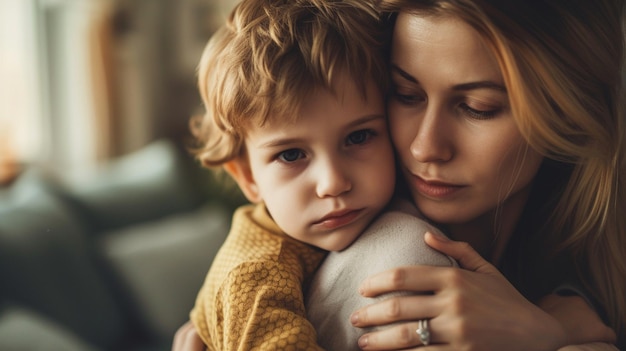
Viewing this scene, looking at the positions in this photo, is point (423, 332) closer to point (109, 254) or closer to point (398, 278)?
point (398, 278)

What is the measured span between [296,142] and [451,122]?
25 cm

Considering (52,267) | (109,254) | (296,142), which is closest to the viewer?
(296,142)

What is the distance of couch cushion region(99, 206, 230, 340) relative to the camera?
2.83 m

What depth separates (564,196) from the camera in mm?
1168

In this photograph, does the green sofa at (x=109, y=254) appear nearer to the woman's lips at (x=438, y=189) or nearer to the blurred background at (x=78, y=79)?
the blurred background at (x=78, y=79)

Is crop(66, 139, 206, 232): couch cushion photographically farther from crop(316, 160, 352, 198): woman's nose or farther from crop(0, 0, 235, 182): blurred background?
crop(316, 160, 352, 198): woman's nose

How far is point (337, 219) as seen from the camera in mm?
1010

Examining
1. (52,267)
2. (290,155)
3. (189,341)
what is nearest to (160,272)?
(52,267)

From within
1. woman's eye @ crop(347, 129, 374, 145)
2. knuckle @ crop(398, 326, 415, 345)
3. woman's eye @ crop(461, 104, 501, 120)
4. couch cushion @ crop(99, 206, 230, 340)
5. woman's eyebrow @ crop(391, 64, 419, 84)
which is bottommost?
couch cushion @ crop(99, 206, 230, 340)

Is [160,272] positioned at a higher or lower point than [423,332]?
lower

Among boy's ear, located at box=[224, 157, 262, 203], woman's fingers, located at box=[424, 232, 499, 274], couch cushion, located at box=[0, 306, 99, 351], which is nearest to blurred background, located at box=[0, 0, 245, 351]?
couch cushion, located at box=[0, 306, 99, 351]

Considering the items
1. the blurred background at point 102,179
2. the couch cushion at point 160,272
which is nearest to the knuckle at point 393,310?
the blurred background at point 102,179

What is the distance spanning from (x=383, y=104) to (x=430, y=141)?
107 mm

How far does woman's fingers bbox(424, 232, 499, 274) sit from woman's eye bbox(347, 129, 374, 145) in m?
0.19
